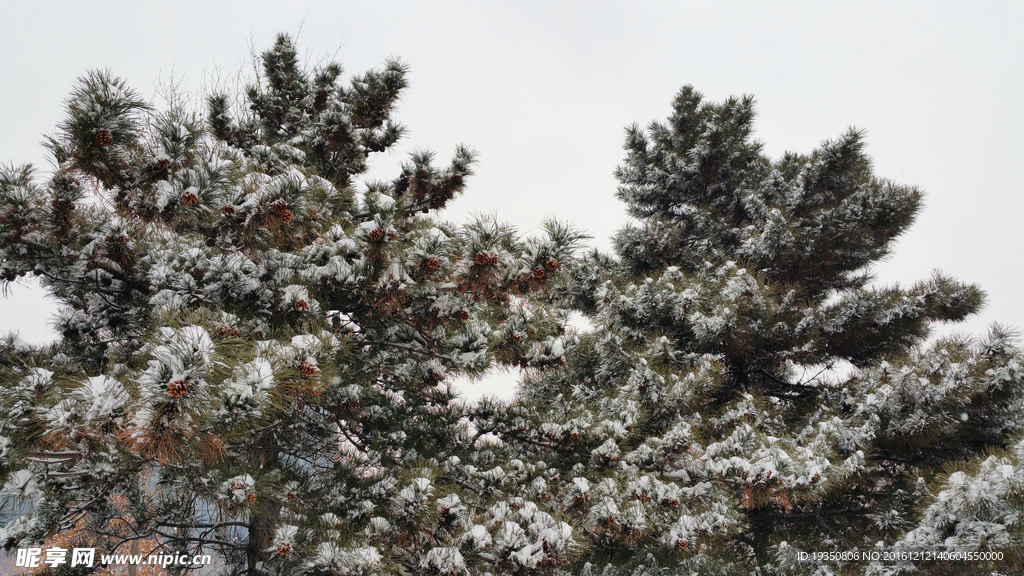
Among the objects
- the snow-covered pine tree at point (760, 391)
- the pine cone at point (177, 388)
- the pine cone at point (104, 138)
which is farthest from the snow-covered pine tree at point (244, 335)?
the snow-covered pine tree at point (760, 391)

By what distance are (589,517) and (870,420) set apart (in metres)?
3.36

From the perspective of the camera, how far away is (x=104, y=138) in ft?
8.34

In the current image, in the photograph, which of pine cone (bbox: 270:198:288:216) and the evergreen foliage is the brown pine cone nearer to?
the evergreen foliage

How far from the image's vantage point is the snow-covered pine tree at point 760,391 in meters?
4.06

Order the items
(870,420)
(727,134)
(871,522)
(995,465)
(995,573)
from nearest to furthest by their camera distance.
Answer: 1. (995,465)
2. (995,573)
3. (870,420)
4. (871,522)
5. (727,134)

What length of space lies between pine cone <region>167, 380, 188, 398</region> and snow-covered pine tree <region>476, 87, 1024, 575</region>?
2764 mm

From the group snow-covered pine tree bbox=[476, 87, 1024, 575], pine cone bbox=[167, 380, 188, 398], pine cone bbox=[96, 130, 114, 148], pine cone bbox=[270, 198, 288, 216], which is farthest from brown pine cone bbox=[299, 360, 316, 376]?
snow-covered pine tree bbox=[476, 87, 1024, 575]

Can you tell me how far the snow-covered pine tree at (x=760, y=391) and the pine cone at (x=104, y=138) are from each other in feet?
11.3

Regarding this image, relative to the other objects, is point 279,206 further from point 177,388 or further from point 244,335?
point 177,388

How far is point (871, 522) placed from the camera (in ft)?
18.2

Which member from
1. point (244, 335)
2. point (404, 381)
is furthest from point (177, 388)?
point (404, 381)

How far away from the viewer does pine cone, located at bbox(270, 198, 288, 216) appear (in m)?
2.82

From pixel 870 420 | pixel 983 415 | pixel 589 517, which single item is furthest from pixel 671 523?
pixel 983 415

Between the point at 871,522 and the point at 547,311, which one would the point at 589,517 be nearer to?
the point at 547,311
